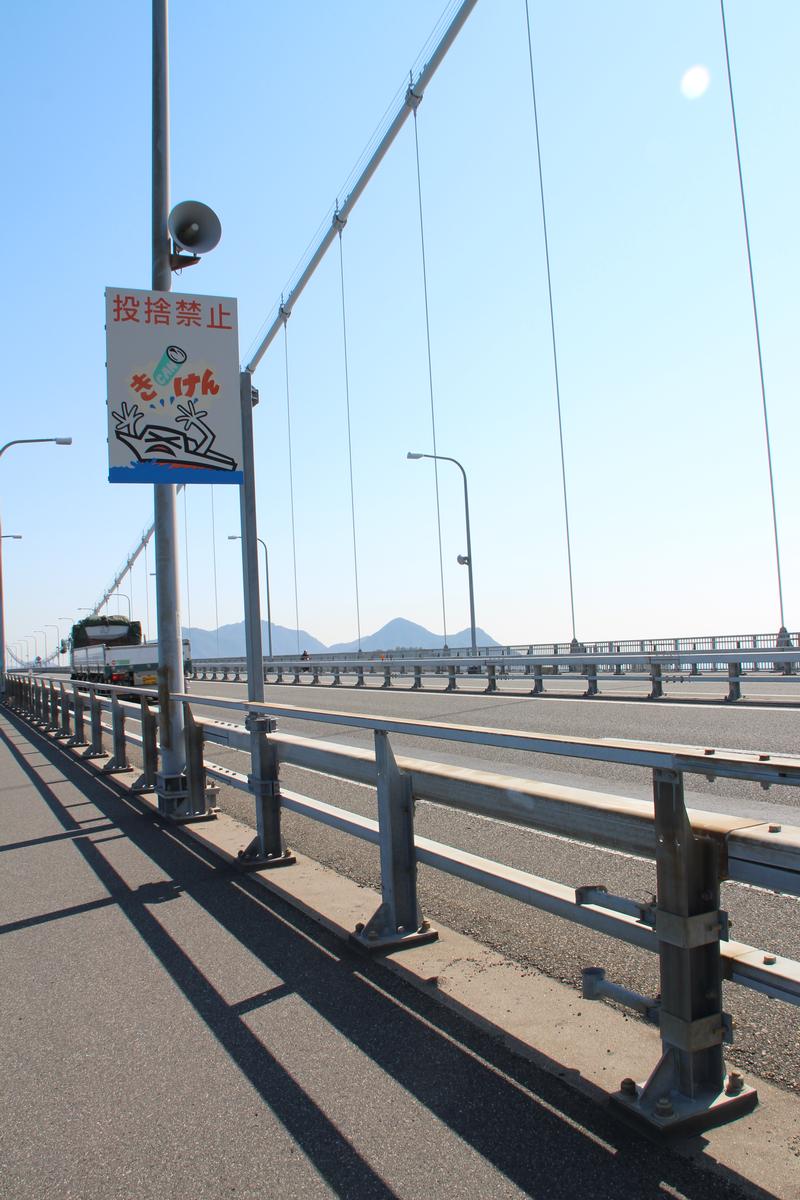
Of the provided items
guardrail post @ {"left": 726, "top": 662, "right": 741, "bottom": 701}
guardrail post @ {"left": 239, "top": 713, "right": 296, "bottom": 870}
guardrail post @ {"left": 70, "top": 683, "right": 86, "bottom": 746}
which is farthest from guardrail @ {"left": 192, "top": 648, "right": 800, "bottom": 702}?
guardrail post @ {"left": 239, "top": 713, "right": 296, "bottom": 870}

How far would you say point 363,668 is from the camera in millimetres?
28828

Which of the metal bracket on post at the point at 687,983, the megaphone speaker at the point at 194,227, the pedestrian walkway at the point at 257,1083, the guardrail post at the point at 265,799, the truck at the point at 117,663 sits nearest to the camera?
the pedestrian walkway at the point at 257,1083

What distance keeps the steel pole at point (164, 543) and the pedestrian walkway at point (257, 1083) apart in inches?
111

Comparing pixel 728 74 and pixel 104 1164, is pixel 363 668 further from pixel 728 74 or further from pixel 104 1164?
pixel 104 1164

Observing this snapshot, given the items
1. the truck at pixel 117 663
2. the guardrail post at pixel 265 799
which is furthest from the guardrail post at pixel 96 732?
the truck at pixel 117 663

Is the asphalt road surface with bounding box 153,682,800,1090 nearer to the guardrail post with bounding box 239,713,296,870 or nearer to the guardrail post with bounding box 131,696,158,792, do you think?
the guardrail post with bounding box 239,713,296,870

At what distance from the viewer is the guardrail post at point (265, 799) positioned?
579cm

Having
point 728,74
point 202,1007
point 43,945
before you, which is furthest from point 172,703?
point 728,74

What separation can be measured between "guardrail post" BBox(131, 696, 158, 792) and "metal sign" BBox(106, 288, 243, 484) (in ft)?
8.81

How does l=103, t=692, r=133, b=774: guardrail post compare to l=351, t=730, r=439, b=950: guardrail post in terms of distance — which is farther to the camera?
l=103, t=692, r=133, b=774: guardrail post

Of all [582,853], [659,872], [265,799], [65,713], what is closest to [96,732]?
[65,713]

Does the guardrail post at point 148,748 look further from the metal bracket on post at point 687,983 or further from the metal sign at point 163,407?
the metal bracket on post at point 687,983

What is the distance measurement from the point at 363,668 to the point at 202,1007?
25.1 m

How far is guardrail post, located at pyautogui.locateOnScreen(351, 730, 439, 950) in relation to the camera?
4.23 metres
